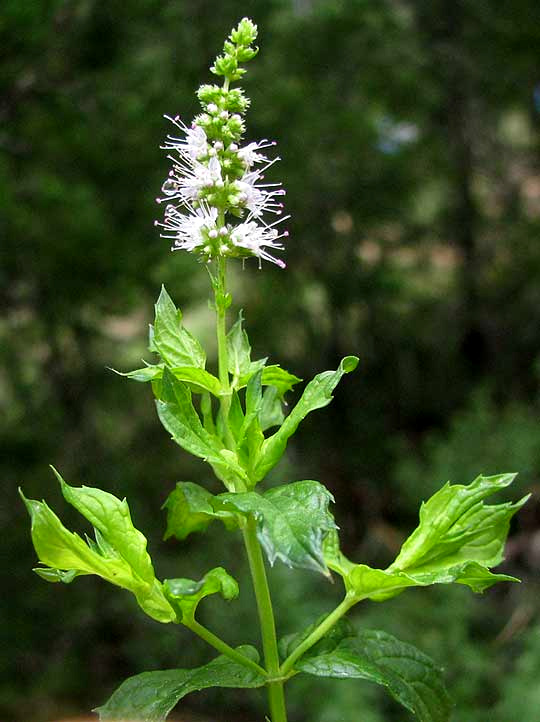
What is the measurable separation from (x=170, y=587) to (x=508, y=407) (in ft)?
13.2

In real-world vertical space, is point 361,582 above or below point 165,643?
above

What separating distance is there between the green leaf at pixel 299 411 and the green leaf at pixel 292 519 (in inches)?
2.3

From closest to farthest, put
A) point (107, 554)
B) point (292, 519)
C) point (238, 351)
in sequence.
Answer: point (292, 519), point (107, 554), point (238, 351)

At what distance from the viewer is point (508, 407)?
4621 mm

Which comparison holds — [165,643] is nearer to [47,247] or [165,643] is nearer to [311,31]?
[47,247]

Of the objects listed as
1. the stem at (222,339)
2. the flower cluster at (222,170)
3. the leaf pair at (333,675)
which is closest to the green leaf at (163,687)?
the leaf pair at (333,675)

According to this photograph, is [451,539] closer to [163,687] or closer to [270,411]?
[270,411]

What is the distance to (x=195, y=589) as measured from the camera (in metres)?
0.88

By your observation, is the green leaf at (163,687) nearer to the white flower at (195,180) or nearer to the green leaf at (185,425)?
the green leaf at (185,425)

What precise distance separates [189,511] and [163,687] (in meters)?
0.21

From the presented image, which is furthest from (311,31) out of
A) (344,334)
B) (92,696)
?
(92,696)

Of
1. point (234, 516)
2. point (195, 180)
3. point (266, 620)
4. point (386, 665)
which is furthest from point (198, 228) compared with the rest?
point (386, 665)

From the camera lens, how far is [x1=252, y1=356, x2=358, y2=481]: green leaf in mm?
911

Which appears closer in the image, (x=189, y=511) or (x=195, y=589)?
(x=195, y=589)
